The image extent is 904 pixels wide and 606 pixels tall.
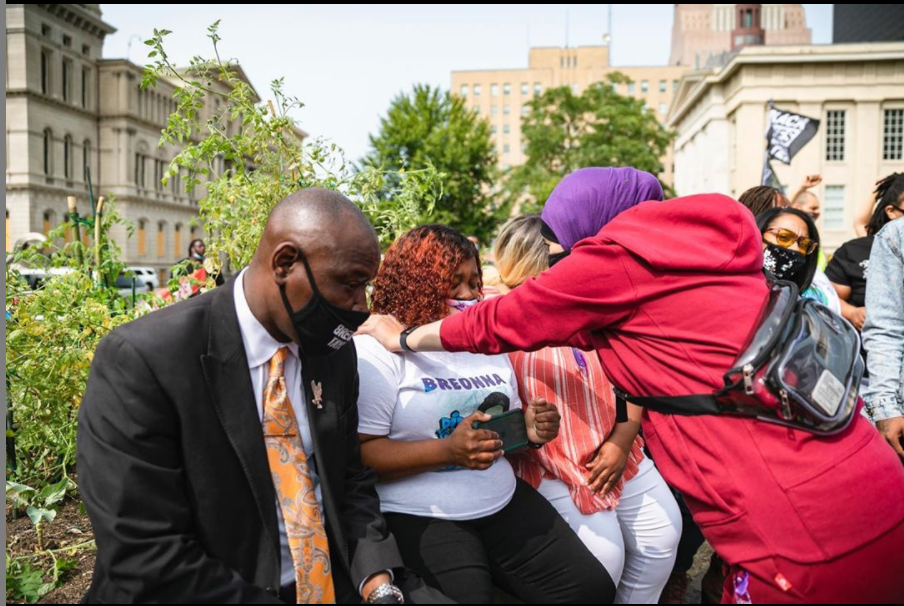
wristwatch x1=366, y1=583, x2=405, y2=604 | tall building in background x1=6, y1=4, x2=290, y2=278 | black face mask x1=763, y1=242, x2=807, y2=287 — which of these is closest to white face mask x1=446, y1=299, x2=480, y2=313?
wristwatch x1=366, y1=583, x2=405, y2=604

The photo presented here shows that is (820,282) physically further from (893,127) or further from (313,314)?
(893,127)

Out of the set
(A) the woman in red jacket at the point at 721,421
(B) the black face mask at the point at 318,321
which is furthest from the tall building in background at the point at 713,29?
(B) the black face mask at the point at 318,321

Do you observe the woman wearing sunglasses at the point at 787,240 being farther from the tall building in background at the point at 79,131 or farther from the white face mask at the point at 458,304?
the tall building in background at the point at 79,131

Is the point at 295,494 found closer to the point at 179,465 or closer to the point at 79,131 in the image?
the point at 179,465

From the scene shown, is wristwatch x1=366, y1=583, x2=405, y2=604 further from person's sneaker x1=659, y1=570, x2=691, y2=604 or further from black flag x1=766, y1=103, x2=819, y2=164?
black flag x1=766, y1=103, x2=819, y2=164

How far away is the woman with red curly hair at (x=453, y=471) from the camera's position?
2.79 meters

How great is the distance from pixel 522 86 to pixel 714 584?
11815 cm

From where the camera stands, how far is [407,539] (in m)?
2.82

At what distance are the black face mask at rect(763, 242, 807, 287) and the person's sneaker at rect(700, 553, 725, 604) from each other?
140cm

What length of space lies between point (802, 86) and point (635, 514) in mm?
50420

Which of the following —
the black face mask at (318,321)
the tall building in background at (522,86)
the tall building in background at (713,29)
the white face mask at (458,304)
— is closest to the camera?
the black face mask at (318,321)

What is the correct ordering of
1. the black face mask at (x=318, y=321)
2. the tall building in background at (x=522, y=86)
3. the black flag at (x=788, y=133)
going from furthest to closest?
the tall building in background at (x=522, y=86) < the black flag at (x=788, y=133) < the black face mask at (x=318, y=321)

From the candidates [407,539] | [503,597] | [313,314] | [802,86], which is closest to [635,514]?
[503,597]

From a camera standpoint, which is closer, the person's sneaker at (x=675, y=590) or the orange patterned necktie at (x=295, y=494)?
the orange patterned necktie at (x=295, y=494)
